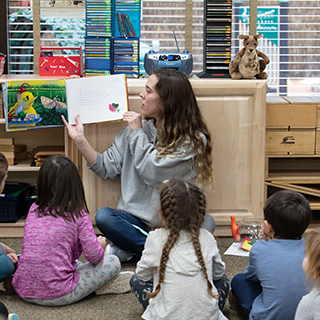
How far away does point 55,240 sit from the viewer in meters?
1.66

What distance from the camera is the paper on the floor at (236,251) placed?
2.26m

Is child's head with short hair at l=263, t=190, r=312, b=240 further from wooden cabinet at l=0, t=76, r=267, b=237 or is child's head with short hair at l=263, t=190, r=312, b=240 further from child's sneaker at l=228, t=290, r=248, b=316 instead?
wooden cabinet at l=0, t=76, r=267, b=237

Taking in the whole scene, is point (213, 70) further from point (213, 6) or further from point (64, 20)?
point (64, 20)

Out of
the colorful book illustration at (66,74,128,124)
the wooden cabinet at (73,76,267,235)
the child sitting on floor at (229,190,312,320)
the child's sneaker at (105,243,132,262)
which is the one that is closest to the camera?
the child sitting on floor at (229,190,312,320)

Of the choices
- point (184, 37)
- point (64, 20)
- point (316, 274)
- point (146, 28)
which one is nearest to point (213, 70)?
point (184, 37)

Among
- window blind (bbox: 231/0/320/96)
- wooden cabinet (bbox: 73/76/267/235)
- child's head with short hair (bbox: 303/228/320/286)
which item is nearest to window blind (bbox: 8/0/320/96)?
window blind (bbox: 231/0/320/96)

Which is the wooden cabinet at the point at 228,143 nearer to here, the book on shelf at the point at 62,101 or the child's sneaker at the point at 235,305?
the book on shelf at the point at 62,101

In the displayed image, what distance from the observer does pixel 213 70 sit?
2527mm

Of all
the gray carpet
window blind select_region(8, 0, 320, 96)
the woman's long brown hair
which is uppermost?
window blind select_region(8, 0, 320, 96)

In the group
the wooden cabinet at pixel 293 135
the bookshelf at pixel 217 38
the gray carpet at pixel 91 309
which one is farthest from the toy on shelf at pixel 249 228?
the bookshelf at pixel 217 38

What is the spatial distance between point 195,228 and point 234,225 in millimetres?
1006

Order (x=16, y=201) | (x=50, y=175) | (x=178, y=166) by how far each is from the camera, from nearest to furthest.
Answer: (x=50, y=175)
(x=178, y=166)
(x=16, y=201)

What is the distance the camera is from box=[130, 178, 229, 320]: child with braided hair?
1.42m

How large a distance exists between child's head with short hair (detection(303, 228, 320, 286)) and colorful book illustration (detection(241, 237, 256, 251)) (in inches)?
42.2
